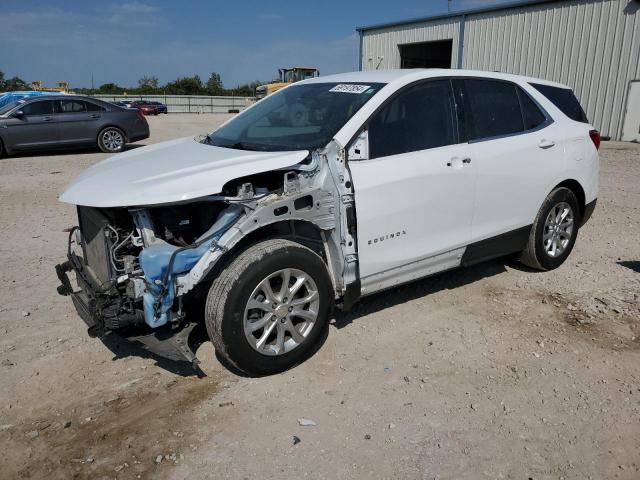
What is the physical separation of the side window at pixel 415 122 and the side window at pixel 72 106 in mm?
12162

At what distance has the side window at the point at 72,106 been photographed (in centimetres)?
1368

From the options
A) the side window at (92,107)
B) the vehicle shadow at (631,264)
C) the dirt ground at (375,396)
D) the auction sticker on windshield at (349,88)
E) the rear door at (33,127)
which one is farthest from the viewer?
the side window at (92,107)

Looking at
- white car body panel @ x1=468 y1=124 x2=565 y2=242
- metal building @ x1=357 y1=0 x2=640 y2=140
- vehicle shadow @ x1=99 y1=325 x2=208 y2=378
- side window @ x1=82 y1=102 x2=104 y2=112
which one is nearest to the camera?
vehicle shadow @ x1=99 y1=325 x2=208 y2=378

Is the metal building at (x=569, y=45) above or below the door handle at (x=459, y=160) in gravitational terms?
above

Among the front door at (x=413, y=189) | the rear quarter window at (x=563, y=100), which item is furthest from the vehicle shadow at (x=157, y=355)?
the rear quarter window at (x=563, y=100)

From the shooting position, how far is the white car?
3.17 meters

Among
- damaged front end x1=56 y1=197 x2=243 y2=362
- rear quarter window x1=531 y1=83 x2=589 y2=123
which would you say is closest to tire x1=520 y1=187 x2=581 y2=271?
rear quarter window x1=531 y1=83 x2=589 y2=123

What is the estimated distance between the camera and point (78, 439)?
2.90m

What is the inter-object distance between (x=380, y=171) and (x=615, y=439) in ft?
6.66

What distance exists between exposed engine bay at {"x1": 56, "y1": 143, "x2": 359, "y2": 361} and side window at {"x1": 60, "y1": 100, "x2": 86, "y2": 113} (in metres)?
11.4

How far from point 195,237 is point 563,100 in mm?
3731

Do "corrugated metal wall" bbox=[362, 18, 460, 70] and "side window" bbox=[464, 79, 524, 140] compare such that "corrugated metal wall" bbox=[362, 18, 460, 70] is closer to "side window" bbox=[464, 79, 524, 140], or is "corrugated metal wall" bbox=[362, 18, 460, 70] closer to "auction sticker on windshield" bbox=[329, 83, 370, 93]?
"side window" bbox=[464, 79, 524, 140]

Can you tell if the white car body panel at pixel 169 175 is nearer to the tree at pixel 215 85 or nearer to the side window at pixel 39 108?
the side window at pixel 39 108

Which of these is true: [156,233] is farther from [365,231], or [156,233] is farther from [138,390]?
[365,231]
